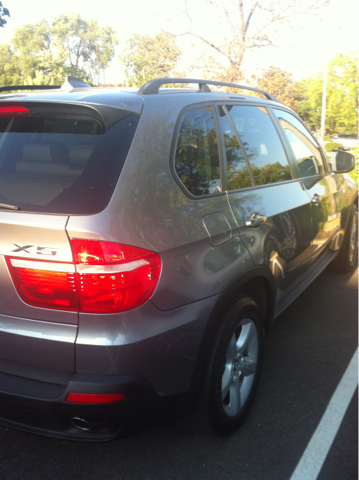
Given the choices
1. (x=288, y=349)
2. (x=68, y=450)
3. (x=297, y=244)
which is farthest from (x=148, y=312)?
(x=288, y=349)

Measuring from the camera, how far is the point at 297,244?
11.5 ft

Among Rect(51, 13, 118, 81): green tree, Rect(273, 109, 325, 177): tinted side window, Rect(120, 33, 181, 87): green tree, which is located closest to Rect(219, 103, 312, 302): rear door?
Rect(273, 109, 325, 177): tinted side window

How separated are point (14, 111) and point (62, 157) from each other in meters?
0.37

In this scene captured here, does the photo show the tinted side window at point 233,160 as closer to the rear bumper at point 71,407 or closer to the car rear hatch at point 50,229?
the car rear hatch at point 50,229

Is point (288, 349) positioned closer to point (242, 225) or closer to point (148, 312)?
point (242, 225)

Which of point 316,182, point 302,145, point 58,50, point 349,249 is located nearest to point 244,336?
point 316,182

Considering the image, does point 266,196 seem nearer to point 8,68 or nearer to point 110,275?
point 110,275

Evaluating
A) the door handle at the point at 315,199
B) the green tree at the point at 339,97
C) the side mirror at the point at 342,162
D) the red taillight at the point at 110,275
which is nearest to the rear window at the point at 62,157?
the red taillight at the point at 110,275

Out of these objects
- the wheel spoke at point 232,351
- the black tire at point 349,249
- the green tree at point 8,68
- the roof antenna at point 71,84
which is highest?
the green tree at point 8,68

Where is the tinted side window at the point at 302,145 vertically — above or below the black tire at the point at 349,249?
above

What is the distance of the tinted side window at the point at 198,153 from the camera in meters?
2.39

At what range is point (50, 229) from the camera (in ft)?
6.19

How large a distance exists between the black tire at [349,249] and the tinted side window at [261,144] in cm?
205

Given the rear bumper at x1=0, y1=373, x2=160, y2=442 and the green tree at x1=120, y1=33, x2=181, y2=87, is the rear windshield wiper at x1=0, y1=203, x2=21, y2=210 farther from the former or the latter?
the green tree at x1=120, y1=33, x2=181, y2=87
